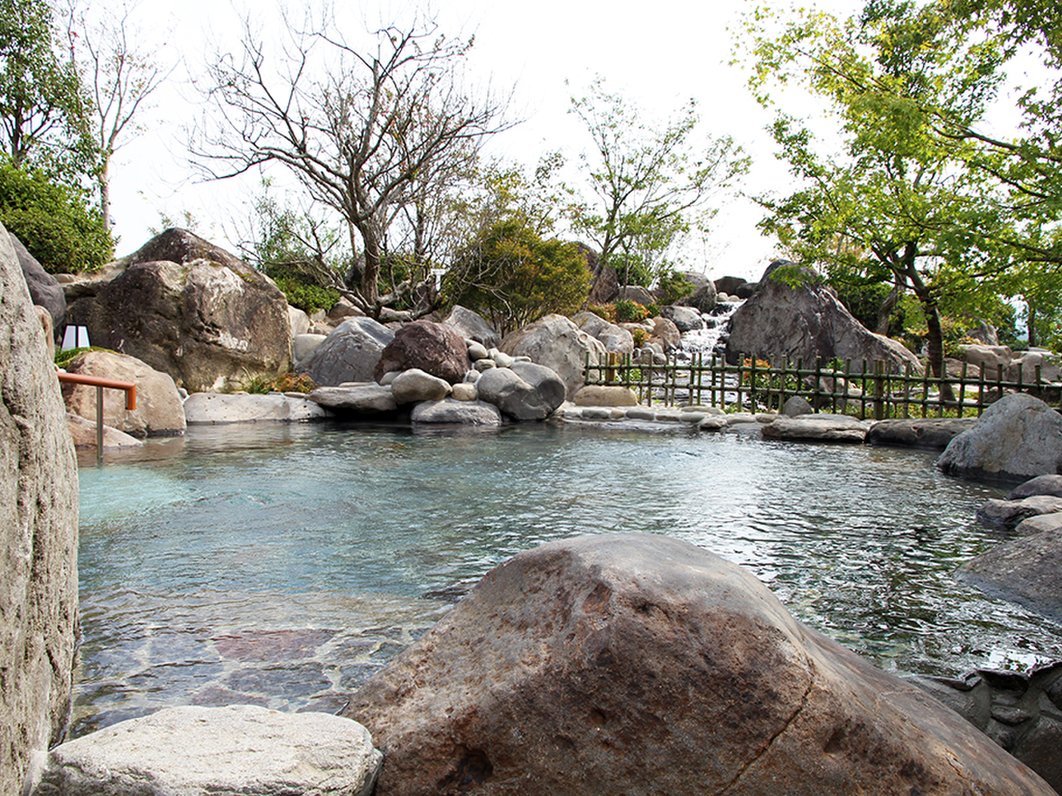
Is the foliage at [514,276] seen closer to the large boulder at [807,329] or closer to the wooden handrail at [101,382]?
the large boulder at [807,329]

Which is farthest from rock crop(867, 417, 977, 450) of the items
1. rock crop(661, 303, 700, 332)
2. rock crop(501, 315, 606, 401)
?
rock crop(661, 303, 700, 332)

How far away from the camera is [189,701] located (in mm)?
3107

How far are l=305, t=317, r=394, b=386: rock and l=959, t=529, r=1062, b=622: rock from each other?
1357 centimetres

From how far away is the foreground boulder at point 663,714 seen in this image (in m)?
2.06

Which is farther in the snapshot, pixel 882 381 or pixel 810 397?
pixel 810 397

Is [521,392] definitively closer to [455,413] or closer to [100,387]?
[455,413]

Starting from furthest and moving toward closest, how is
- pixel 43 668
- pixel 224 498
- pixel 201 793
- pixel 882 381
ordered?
pixel 882 381 < pixel 224 498 < pixel 43 668 < pixel 201 793

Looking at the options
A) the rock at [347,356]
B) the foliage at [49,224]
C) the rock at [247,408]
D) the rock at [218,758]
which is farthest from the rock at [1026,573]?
the foliage at [49,224]

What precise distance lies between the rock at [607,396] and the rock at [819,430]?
426 centimetres

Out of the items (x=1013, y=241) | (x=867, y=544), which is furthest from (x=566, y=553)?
(x=1013, y=241)

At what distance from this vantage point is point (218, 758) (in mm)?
2064

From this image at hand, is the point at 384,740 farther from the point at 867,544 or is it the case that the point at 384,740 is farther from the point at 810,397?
the point at 810,397

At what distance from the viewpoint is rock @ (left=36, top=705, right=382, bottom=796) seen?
197 cm

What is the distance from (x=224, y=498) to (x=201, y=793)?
18.9ft
